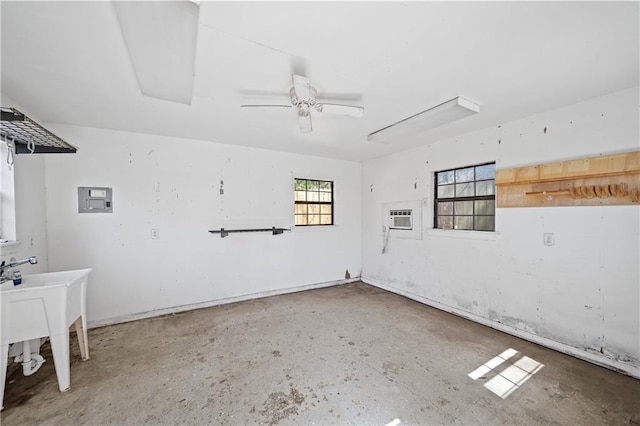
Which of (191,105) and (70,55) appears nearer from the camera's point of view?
(70,55)

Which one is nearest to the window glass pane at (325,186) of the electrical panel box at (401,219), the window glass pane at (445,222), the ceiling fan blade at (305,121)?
the electrical panel box at (401,219)

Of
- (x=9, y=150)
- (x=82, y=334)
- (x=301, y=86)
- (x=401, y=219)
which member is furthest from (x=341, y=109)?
(x=82, y=334)

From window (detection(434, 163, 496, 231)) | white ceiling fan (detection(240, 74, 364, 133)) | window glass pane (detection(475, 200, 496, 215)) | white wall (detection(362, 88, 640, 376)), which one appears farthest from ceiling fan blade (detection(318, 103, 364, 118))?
window glass pane (detection(475, 200, 496, 215))

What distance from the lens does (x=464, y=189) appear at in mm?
3516

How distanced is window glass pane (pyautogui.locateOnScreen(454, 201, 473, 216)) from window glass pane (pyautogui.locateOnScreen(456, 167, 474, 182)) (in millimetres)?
314

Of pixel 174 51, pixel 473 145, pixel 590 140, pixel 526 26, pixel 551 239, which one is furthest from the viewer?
pixel 473 145

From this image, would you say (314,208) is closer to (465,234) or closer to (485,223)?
(465,234)

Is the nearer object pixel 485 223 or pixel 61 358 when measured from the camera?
pixel 61 358

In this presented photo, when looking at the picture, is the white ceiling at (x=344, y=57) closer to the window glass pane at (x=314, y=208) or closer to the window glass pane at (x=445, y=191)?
the window glass pane at (x=445, y=191)

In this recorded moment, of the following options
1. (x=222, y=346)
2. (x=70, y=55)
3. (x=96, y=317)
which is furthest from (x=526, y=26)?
(x=96, y=317)

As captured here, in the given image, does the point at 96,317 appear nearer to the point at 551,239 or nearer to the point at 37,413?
the point at 37,413

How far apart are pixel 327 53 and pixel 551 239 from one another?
286 centimetres

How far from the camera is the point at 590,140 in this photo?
2393 mm

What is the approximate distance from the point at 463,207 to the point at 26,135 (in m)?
4.69
